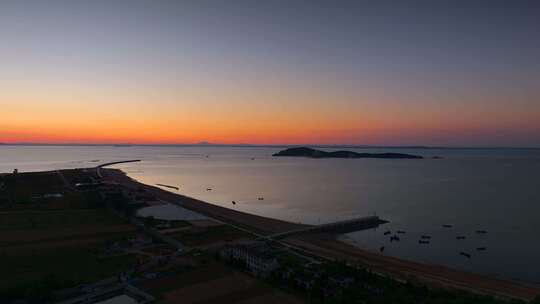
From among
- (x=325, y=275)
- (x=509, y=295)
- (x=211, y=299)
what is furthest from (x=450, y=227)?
(x=211, y=299)

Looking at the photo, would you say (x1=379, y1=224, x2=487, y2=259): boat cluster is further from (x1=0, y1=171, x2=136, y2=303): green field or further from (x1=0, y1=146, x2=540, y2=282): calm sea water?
(x1=0, y1=171, x2=136, y2=303): green field

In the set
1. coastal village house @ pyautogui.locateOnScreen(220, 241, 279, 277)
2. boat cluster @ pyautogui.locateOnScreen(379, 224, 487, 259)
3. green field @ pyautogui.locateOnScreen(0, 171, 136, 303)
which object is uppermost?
coastal village house @ pyautogui.locateOnScreen(220, 241, 279, 277)

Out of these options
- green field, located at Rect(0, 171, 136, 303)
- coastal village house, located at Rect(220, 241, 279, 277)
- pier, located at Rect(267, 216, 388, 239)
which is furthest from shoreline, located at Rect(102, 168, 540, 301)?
green field, located at Rect(0, 171, 136, 303)

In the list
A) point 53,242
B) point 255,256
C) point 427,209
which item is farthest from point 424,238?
point 53,242

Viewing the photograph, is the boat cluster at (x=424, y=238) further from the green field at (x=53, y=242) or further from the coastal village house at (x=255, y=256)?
the green field at (x=53, y=242)

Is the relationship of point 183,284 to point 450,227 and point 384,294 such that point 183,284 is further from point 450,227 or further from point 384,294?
point 450,227

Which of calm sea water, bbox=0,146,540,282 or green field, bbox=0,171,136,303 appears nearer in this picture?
green field, bbox=0,171,136,303

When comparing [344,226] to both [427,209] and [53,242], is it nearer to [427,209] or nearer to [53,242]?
[427,209]

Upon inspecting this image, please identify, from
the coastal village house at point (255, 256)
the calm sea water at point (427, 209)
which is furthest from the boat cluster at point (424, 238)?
the coastal village house at point (255, 256)

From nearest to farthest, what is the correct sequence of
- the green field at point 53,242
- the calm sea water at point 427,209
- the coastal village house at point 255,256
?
the green field at point 53,242, the coastal village house at point 255,256, the calm sea water at point 427,209
